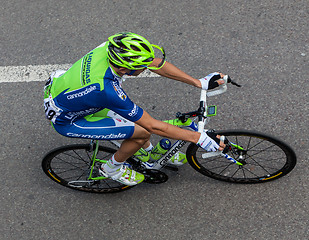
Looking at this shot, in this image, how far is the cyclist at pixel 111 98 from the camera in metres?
2.92

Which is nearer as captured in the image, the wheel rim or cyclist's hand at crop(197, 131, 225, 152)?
cyclist's hand at crop(197, 131, 225, 152)

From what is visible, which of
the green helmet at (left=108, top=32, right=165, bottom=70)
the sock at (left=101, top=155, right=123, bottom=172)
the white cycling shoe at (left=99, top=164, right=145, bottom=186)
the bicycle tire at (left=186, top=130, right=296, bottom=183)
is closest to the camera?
the green helmet at (left=108, top=32, right=165, bottom=70)

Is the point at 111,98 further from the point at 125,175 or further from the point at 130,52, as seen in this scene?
the point at 125,175

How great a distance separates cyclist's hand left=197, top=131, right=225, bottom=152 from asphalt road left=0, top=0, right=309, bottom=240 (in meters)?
1.18

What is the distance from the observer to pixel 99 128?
11.1 ft

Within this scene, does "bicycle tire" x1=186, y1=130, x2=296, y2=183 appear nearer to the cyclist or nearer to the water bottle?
the water bottle

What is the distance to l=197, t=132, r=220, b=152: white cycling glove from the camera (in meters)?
3.04

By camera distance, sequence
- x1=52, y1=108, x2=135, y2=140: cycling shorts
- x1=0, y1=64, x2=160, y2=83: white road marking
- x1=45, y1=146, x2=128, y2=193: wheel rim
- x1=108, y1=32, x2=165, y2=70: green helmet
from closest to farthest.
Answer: x1=108, y1=32, x2=165, y2=70: green helmet → x1=52, y1=108, x2=135, y2=140: cycling shorts → x1=45, y1=146, x2=128, y2=193: wheel rim → x1=0, y1=64, x2=160, y2=83: white road marking

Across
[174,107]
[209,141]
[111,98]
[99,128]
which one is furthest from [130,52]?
[174,107]

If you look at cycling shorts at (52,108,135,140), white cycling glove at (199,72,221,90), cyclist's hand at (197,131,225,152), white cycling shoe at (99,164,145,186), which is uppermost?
white cycling glove at (199,72,221,90)

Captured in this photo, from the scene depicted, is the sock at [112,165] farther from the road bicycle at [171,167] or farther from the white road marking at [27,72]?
the white road marking at [27,72]

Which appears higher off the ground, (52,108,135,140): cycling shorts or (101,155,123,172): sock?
(52,108,135,140): cycling shorts

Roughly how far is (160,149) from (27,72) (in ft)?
8.06

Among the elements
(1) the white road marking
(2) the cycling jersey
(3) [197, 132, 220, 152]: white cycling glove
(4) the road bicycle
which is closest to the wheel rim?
(4) the road bicycle
